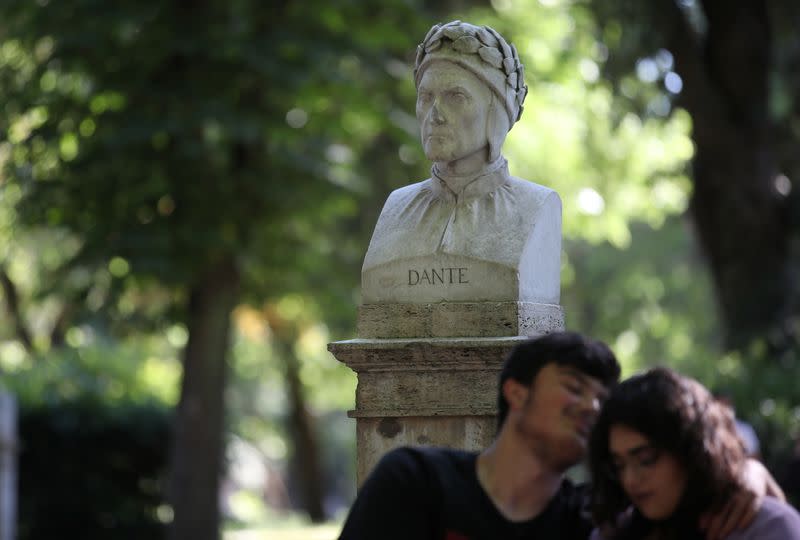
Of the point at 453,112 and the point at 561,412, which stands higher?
the point at 453,112

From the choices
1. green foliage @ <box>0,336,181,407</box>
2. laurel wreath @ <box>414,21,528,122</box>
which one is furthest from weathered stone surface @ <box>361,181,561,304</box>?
green foliage @ <box>0,336,181,407</box>

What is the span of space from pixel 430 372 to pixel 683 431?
8.74 feet

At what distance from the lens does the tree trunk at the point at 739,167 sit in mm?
17281

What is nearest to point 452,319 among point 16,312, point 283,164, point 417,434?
point 417,434

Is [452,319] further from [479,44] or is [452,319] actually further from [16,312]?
[16,312]

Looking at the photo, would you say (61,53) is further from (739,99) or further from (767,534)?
(767,534)

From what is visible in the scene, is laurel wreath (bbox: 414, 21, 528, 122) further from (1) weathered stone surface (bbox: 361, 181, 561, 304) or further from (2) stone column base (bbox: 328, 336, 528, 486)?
(2) stone column base (bbox: 328, 336, 528, 486)

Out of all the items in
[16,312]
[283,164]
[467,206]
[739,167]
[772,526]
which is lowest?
[772,526]

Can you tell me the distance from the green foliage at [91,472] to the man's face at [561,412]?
1314 centimetres

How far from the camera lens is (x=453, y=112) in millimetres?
6062

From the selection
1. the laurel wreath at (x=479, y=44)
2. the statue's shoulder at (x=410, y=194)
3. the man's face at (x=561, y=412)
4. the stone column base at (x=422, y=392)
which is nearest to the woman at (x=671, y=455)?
the man's face at (x=561, y=412)

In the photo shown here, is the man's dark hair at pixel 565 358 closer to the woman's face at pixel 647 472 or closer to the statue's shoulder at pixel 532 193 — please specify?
the woman's face at pixel 647 472

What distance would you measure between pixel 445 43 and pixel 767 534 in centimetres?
312

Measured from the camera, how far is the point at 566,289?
31641 millimetres
